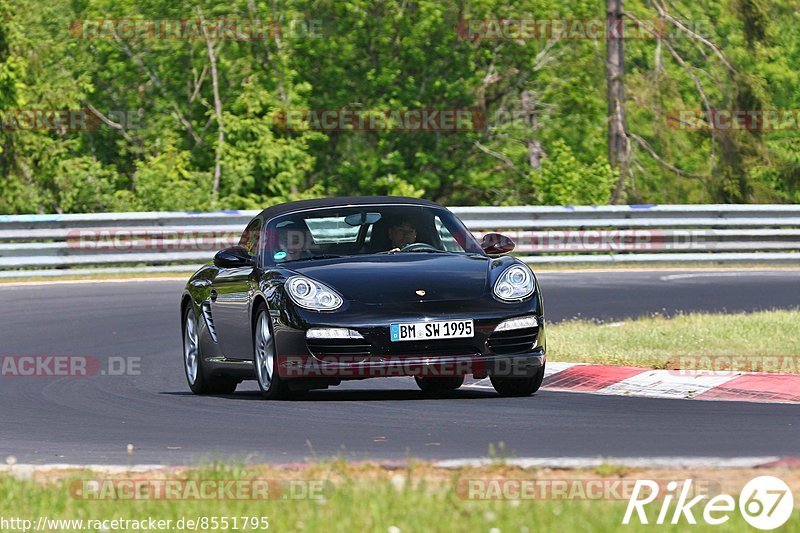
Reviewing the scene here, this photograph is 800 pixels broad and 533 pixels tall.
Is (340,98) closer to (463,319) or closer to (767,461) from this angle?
(463,319)

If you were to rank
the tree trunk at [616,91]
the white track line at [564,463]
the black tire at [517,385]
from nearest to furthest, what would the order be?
the white track line at [564,463]
the black tire at [517,385]
the tree trunk at [616,91]

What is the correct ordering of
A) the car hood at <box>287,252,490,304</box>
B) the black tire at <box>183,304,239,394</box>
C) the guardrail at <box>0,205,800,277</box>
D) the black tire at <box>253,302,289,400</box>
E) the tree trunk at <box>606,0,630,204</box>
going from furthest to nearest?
the tree trunk at <box>606,0,630,204</box>, the guardrail at <box>0,205,800,277</box>, the black tire at <box>183,304,239,394</box>, the black tire at <box>253,302,289,400</box>, the car hood at <box>287,252,490,304</box>

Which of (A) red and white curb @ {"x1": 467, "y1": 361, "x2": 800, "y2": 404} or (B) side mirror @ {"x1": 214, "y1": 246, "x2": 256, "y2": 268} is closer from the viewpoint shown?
(A) red and white curb @ {"x1": 467, "y1": 361, "x2": 800, "y2": 404}

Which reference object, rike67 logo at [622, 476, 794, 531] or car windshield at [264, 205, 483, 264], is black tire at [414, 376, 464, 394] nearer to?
car windshield at [264, 205, 483, 264]

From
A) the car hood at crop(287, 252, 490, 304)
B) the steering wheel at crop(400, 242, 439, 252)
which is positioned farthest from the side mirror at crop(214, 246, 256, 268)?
the steering wheel at crop(400, 242, 439, 252)

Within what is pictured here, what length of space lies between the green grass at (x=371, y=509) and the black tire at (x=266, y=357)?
3.56 metres

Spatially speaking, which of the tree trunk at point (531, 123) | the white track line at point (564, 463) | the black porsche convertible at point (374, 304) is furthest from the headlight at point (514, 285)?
the tree trunk at point (531, 123)

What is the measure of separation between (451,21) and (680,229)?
11.6m

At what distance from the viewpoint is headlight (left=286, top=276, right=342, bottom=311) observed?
1040cm

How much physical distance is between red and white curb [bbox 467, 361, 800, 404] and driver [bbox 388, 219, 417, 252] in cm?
126

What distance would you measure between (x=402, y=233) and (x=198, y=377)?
1994 mm

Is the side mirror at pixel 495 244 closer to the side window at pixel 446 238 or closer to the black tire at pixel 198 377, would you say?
the side window at pixel 446 238

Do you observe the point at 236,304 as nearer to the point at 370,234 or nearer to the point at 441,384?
the point at 370,234

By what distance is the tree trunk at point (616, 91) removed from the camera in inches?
1316
